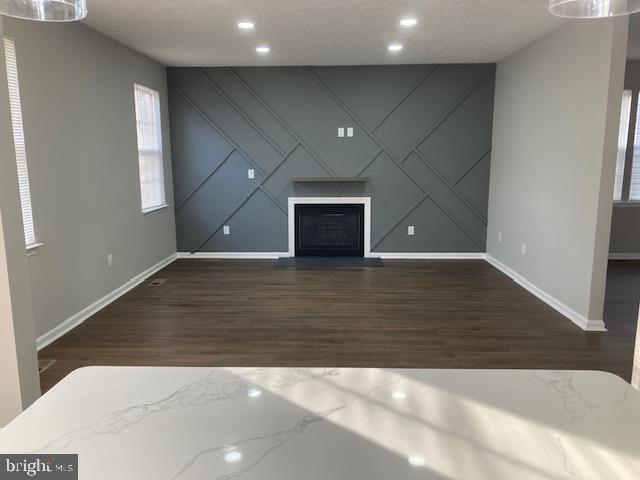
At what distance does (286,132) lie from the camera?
246 inches

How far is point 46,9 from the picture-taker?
125cm

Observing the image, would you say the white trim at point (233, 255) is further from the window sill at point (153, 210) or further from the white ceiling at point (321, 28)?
the white ceiling at point (321, 28)

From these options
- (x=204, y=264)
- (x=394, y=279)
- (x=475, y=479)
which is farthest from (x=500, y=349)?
(x=204, y=264)

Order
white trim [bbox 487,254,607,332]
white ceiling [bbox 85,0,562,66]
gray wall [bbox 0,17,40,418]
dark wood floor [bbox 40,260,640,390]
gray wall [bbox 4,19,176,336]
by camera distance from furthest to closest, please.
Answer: white trim [bbox 487,254,607,332]
white ceiling [bbox 85,0,562,66]
gray wall [bbox 4,19,176,336]
dark wood floor [bbox 40,260,640,390]
gray wall [bbox 0,17,40,418]

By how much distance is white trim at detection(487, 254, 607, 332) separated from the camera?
3.84m

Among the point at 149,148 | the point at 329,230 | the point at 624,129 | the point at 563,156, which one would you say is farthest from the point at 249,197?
the point at 624,129

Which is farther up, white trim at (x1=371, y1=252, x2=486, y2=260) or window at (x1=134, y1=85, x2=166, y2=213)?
window at (x1=134, y1=85, x2=166, y2=213)

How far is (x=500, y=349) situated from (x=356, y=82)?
3.89m

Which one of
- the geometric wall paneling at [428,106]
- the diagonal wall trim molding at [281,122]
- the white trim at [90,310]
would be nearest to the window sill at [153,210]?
the white trim at [90,310]

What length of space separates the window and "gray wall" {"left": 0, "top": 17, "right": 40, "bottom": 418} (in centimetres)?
341

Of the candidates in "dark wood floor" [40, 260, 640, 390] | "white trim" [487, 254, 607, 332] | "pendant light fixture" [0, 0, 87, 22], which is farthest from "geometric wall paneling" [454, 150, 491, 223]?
"pendant light fixture" [0, 0, 87, 22]

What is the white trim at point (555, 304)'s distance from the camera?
3.84m

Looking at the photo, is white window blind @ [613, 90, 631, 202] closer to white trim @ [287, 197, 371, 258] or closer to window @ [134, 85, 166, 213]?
white trim @ [287, 197, 371, 258]

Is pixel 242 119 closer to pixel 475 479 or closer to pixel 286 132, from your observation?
pixel 286 132
